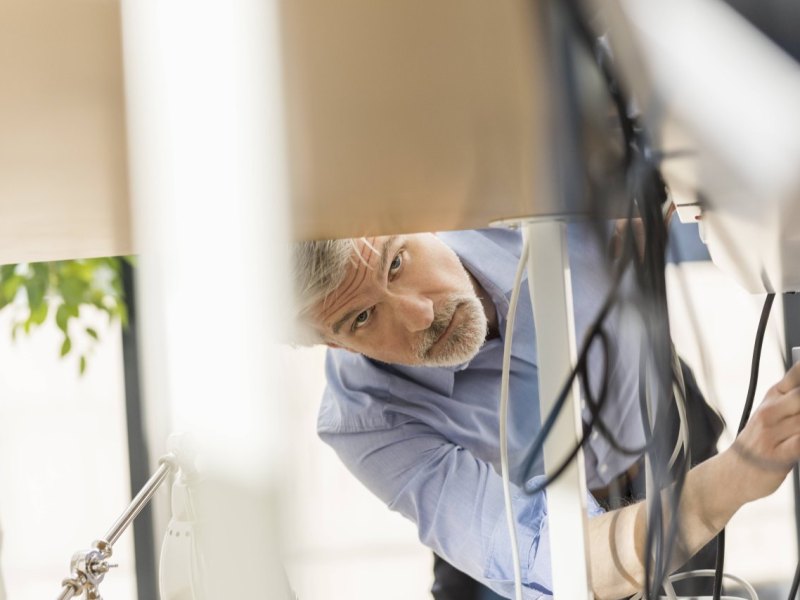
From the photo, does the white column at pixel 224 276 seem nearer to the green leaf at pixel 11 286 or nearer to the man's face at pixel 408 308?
the man's face at pixel 408 308

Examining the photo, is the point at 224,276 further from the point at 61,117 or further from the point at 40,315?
the point at 40,315

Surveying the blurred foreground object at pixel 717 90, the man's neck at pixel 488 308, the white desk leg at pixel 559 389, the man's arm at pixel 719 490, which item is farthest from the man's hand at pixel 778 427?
the man's neck at pixel 488 308

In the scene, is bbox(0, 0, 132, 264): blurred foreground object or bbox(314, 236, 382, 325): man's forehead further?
bbox(314, 236, 382, 325): man's forehead

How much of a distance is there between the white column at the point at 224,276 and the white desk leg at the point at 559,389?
0.29 metres

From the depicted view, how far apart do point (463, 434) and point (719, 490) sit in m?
0.75

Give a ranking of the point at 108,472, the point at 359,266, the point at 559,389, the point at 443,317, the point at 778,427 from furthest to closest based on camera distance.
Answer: the point at 108,472 < the point at 443,317 < the point at 359,266 < the point at 778,427 < the point at 559,389

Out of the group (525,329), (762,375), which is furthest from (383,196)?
(762,375)

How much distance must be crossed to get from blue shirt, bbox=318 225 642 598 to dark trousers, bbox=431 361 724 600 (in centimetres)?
5

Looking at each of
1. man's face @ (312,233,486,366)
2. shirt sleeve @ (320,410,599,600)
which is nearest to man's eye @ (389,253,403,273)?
man's face @ (312,233,486,366)

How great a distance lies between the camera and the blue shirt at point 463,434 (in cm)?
157

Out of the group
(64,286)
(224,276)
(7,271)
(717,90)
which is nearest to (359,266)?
(64,286)

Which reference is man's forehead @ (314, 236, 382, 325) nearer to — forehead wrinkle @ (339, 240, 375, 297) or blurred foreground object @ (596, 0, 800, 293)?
forehead wrinkle @ (339, 240, 375, 297)

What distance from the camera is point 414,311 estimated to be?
1.47m

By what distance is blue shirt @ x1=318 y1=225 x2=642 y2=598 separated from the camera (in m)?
1.57
